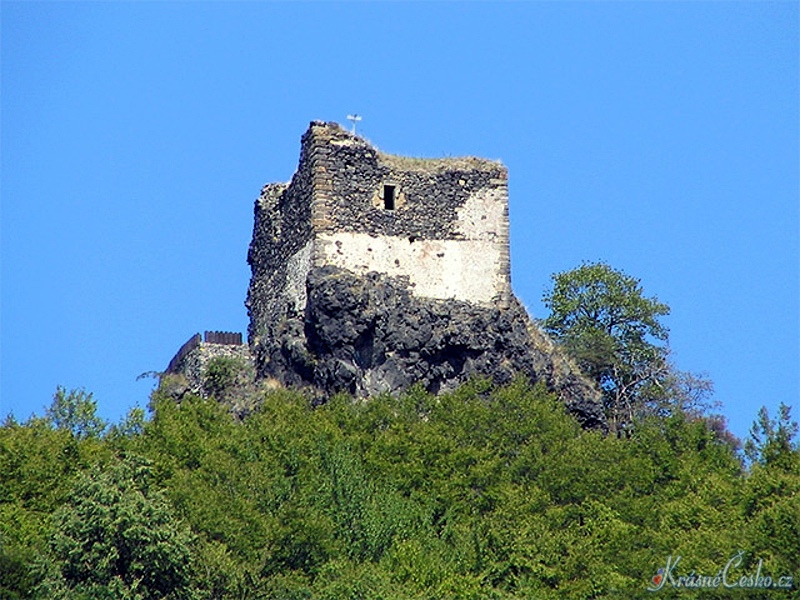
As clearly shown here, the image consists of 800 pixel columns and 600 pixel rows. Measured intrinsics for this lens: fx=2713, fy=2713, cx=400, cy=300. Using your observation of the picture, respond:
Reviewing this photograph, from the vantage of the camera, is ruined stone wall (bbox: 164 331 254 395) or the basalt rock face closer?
the basalt rock face

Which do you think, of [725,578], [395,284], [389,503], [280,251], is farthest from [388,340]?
[725,578]

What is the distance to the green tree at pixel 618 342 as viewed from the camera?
227 ft

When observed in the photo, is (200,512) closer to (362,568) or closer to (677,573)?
(362,568)

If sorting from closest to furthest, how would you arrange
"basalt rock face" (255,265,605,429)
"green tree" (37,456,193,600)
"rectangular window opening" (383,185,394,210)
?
"green tree" (37,456,193,600)
"basalt rock face" (255,265,605,429)
"rectangular window opening" (383,185,394,210)

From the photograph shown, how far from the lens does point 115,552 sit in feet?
168

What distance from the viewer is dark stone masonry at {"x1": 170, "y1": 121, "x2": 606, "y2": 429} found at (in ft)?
204

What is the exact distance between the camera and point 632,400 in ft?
227

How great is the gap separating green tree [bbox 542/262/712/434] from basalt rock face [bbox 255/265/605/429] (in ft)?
16.4

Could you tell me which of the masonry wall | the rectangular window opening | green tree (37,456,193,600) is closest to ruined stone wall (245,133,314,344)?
the masonry wall

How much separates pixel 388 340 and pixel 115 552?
12.9 meters

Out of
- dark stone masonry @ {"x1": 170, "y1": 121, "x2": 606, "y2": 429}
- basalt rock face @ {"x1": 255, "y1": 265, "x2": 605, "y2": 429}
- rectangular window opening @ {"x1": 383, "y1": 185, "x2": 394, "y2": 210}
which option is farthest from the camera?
rectangular window opening @ {"x1": 383, "y1": 185, "x2": 394, "y2": 210}

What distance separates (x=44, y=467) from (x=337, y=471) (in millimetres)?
6378

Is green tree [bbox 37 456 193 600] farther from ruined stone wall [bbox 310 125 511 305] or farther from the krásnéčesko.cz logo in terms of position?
ruined stone wall [bbox 310 125 511 305]

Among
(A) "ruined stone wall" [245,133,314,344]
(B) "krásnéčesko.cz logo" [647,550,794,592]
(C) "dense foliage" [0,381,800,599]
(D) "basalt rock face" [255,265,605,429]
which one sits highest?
(A) "ruined stone wall" [245,133,314,344]
